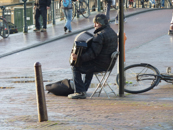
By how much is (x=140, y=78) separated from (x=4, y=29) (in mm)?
9112

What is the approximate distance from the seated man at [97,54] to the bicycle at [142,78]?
0.55 metres

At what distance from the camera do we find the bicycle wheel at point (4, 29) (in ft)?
51.1

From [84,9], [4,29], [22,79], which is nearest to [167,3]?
[84,9]

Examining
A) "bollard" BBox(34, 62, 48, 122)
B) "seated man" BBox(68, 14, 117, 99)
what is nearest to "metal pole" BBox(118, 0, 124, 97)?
"seated man" BBox(68, 14, 117, 99)

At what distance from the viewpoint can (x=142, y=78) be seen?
24.9ft

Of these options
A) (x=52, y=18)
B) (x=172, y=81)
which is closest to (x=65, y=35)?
(x=52, y=18)

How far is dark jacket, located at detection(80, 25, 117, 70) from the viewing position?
22.5 ft

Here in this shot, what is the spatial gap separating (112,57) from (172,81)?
1.40 metres

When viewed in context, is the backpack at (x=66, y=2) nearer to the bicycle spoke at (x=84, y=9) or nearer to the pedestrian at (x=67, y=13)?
the pedestrian at (x=67, y=13)

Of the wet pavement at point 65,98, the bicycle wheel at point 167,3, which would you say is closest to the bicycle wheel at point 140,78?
the wet pavement at point 65,98

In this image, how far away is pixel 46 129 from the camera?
16.0 ft

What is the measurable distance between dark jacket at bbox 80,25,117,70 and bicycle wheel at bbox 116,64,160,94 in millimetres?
549

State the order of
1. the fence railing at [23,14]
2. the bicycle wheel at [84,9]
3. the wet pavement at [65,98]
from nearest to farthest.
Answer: the wet pavement at [65,98]
the fence railing at [23,14]
the bicycle wheel at [84,9]

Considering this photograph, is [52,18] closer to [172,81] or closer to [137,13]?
[137,13]
